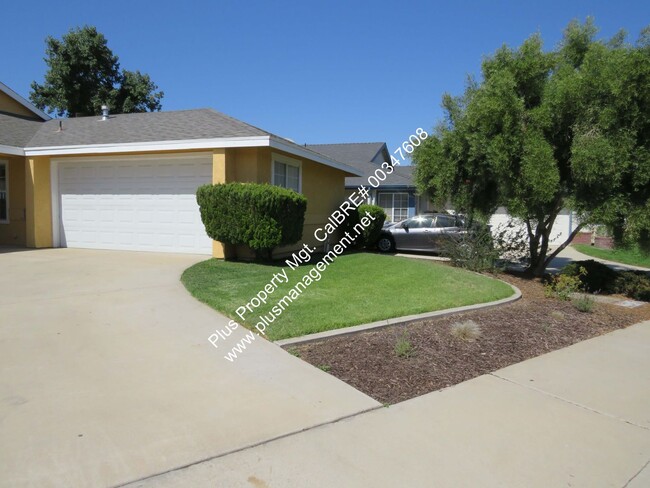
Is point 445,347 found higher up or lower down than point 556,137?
lower down

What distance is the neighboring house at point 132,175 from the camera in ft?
37.3

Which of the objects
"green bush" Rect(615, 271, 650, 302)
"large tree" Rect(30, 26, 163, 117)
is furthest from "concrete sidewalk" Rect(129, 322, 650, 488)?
"large tree" Rect(30, 26, 163, 117)

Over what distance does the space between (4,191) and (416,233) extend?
13252 millimetres

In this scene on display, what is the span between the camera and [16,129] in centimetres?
1406

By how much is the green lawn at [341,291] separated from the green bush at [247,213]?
2.20 feet

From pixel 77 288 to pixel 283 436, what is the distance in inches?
226

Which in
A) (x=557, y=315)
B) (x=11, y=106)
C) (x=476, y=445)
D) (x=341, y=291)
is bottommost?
(x=476, y=445)

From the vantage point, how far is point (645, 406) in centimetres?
421

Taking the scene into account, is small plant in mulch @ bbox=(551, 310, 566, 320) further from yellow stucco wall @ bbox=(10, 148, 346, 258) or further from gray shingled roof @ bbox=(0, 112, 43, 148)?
gray shingled roof @ bbox=(0, 112, 43, 148)

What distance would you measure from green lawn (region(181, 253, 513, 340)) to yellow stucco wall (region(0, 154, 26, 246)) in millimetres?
7200

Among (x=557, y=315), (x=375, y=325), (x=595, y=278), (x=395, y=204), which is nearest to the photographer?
(x=375, y=325)

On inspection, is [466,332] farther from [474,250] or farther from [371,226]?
[371,226]

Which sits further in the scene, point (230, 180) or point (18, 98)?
point (18, 98)

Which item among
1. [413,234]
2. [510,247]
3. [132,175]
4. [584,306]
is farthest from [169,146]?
[584,306]
